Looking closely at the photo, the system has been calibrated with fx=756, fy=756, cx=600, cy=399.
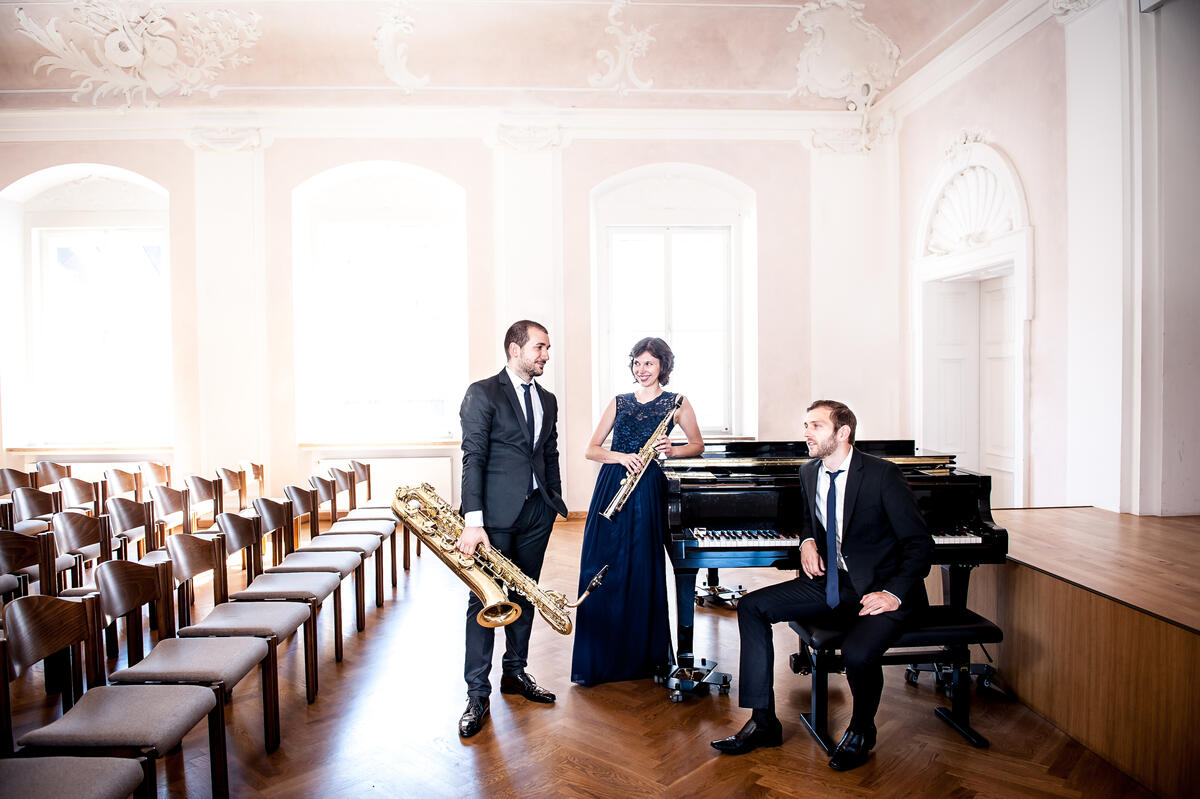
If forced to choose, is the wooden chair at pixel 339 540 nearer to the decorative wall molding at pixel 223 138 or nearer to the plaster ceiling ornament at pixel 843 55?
the decorative wall molding at pixel 223 138

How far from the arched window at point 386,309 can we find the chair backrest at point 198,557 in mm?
4117

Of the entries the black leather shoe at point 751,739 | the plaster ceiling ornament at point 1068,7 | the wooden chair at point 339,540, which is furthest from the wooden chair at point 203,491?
the plaster ceiling ornament at point 1068,7

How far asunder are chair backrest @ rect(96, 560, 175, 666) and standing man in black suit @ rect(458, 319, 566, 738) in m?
1.12

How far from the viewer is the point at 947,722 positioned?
10.0ft

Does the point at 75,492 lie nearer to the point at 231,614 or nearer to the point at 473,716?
the point at 231,614

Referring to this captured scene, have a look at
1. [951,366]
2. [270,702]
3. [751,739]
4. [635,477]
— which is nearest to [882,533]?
[751,739]

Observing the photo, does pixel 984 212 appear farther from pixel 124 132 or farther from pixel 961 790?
pixel 124 132

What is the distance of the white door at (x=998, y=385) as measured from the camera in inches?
227

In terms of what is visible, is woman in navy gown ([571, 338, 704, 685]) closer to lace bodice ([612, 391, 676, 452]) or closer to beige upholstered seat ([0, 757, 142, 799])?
lace bodice ([612, 391, 676, 452])

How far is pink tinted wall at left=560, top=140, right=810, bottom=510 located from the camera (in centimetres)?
695

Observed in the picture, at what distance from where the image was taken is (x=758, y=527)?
3295 mm

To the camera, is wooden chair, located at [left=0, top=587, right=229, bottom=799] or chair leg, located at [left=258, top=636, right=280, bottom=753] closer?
wooden chair, located at [left=0, top=587, right=229, bottom=799]

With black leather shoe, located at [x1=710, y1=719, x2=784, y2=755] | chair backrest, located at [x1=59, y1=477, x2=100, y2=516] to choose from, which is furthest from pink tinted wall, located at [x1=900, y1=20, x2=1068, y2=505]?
chair backrest, located at [x1=59, y1=477, x2=100, y2=516]

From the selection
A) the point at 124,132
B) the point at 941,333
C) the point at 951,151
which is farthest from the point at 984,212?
the point at 124,132
